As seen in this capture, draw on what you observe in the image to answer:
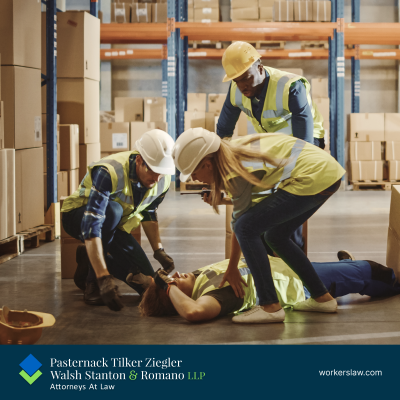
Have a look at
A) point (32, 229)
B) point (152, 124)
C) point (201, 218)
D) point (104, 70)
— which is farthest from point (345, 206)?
point (104, 70)

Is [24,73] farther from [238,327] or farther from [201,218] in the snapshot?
[238,327]

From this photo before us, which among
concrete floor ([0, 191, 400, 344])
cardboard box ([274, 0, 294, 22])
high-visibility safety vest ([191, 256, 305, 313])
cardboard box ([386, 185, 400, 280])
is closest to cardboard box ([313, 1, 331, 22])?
cardboard box ([274, 0, 294, 22])

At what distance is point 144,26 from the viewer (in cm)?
1108

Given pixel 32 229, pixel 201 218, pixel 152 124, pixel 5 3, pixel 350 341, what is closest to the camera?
pixel 350 341

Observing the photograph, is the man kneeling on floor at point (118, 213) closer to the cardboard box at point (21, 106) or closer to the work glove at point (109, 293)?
the work glove at point (109, 293)

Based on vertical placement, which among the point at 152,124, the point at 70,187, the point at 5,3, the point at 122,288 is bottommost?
the point at 122,288

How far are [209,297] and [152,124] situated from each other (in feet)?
25.7

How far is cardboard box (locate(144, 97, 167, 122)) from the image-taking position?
36.0 feet

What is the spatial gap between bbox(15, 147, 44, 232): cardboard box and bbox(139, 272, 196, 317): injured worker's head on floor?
265cm

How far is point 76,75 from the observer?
6.61 m

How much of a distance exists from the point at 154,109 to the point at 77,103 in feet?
14.6

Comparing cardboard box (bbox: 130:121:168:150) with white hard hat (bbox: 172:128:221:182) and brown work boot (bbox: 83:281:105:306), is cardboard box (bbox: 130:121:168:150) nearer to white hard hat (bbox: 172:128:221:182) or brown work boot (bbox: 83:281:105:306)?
brown work boot (bbox: 83:281:105:306)

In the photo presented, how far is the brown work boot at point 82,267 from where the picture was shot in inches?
141

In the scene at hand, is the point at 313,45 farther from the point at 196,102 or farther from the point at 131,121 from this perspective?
the point at 131,121
